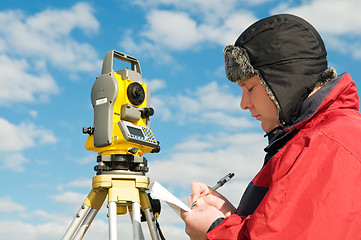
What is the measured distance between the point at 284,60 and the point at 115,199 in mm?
2120

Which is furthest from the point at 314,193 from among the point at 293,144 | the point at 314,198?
the point at 293,144

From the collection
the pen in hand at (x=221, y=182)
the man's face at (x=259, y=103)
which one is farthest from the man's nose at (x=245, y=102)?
the pen in hand at (x=221, y=182)

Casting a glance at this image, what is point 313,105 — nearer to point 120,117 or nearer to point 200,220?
point 200,220

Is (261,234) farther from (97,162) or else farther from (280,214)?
(97,162)

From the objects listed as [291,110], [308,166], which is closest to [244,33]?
[291,110]

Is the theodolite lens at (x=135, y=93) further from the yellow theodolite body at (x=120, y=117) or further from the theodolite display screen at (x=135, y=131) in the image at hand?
the theodolite display screen at (x=135, y=131)

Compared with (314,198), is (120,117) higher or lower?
higher

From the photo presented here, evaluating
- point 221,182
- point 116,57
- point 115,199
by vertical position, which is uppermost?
point 116,57

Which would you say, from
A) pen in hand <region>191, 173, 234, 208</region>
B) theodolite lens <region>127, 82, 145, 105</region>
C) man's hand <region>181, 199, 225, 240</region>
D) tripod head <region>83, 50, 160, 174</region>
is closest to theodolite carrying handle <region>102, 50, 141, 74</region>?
tripod head <region>83, 50, 160, 174</region>

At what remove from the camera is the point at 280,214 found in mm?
1256

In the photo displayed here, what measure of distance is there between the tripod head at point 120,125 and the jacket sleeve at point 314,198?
2267 millimetres

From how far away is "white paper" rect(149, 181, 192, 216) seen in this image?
1.67 metres

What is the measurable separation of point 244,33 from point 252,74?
210 mm

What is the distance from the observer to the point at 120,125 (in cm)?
349
